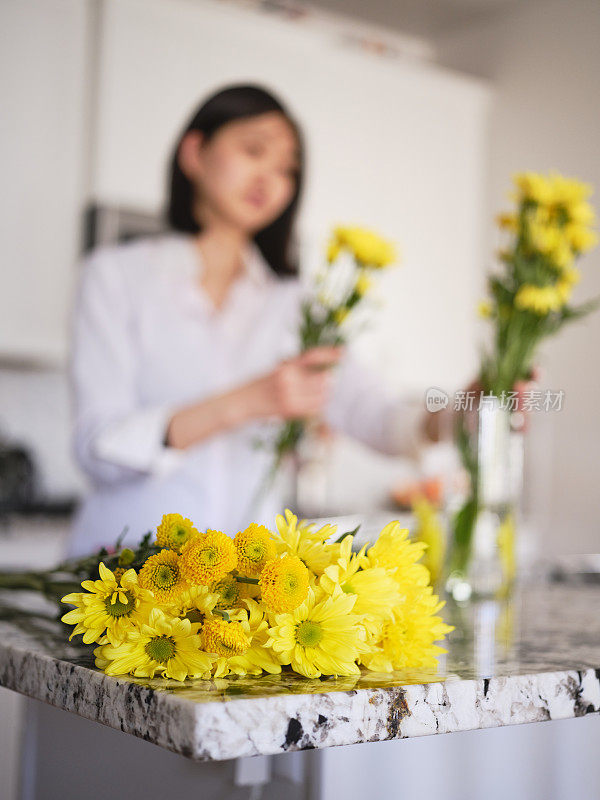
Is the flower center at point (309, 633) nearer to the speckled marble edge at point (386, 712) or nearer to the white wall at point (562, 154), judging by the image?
the speckled marble edge at point (386, 712)

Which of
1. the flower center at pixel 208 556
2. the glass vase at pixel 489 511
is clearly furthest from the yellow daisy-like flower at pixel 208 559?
the glass vase at pixel 489 511

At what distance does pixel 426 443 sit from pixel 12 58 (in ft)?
5.27

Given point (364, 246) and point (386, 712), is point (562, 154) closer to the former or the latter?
point (364, 246)

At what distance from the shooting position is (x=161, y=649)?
581 millimetres

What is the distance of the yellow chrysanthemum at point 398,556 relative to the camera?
62 cm

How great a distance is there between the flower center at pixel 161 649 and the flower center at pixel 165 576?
0.03m

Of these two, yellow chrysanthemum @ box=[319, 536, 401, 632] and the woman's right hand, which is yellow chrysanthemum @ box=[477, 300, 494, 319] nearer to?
the woman's right hand

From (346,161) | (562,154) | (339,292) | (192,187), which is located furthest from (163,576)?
(562,154)

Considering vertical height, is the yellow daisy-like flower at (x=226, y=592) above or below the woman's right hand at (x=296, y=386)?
below

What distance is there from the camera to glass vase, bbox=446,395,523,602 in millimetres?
1093

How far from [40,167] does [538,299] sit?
189 centimetres

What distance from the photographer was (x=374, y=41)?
379cm

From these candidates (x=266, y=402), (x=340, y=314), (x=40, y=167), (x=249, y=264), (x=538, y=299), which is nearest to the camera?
(x=538, y=299)

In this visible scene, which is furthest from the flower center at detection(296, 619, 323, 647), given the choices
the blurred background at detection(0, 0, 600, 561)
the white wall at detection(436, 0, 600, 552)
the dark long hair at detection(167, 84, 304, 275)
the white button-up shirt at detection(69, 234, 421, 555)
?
the white wall at detection(436, 0, 600, 552)
